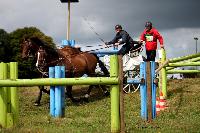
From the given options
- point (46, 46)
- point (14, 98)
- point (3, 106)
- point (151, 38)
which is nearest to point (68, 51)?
point (46, 46)

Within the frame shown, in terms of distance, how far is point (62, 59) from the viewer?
61.0 feet

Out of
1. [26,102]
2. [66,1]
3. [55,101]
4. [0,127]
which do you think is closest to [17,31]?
[66,1]

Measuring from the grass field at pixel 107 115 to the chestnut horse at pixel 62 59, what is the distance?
108 centimetres

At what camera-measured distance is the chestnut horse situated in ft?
58.7

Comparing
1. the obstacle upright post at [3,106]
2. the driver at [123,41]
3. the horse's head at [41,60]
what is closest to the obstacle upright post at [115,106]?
the obstacle upright post at [3,106]

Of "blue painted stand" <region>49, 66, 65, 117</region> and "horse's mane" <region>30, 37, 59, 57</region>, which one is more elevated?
"horse's mane" <region>30, 37, 59, 57</region>

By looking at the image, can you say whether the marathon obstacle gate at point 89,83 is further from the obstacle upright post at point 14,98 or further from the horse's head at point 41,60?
the horse's head at point 41,60

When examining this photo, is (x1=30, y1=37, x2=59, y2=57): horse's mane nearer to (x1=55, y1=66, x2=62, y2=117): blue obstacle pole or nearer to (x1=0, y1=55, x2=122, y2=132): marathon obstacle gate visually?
(x1=55, y1=66, x2=62, y2=117): blue obstacle pole

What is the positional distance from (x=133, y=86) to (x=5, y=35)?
139ft

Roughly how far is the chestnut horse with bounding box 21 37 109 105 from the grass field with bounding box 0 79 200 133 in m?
1.08

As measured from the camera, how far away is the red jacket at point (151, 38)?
17469 millimetres

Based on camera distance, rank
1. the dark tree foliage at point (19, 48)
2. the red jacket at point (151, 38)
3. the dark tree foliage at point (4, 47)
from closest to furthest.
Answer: the red jacket at point (151, 38) → the dark tree foliage at point (19, 48) → the dark tree foliage at point (4, 47)

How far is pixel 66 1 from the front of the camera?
24.1 meters

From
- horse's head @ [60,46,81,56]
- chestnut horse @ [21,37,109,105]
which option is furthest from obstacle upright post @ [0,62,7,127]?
horse's head @ [60,46,81,56]
